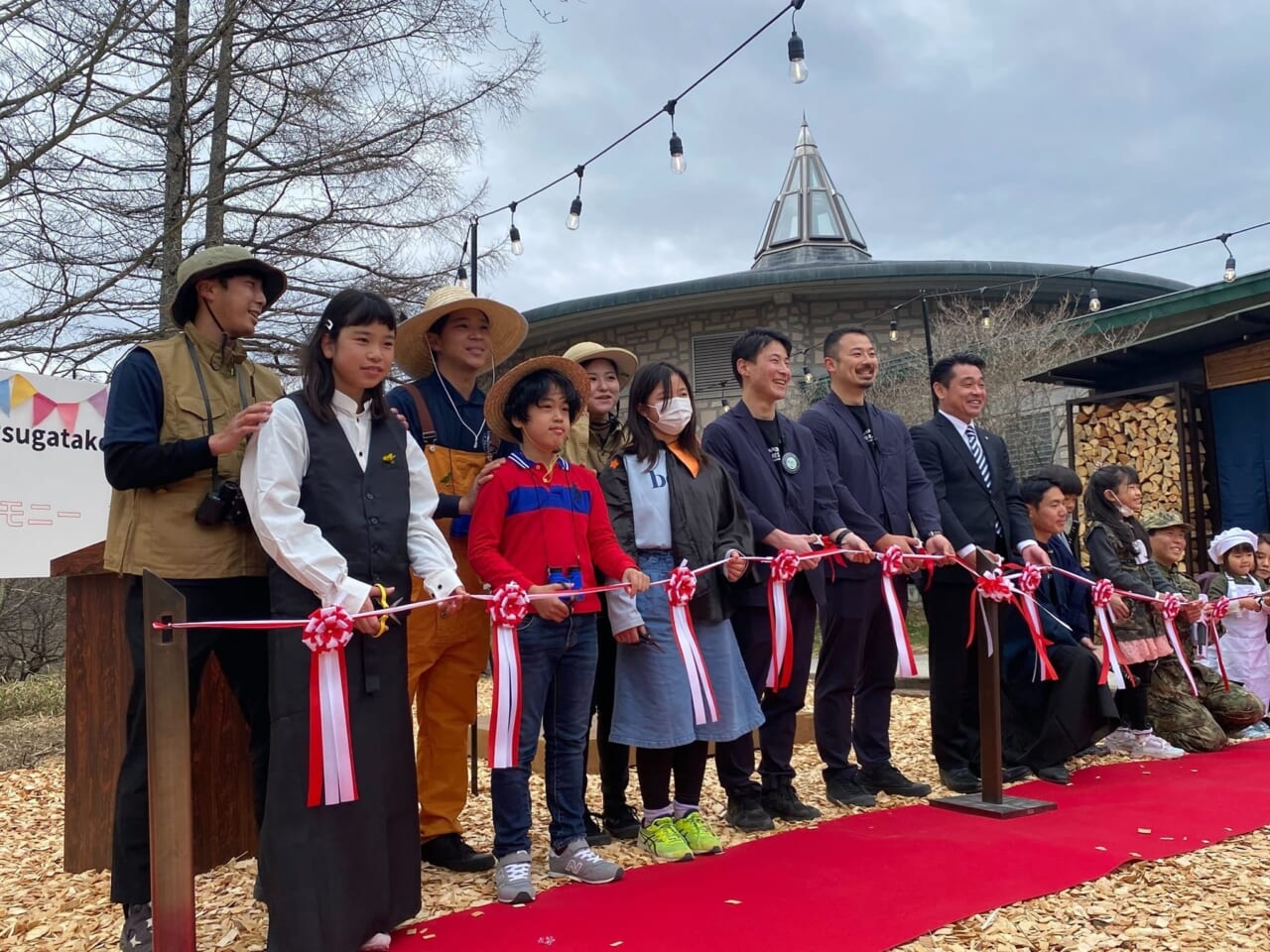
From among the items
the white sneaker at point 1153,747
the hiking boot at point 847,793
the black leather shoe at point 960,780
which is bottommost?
the white sneaker at point 1153,747

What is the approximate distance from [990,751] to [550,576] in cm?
218

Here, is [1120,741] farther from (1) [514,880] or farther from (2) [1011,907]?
(1) [514,880]

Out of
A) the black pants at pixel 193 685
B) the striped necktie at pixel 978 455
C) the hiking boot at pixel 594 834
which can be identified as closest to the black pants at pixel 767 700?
the hiking boot at pixel 594 834

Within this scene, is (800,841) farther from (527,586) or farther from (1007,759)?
(1007,759)

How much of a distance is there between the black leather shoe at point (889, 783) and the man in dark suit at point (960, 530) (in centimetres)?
24

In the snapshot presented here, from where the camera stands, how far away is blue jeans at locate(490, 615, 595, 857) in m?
3.11

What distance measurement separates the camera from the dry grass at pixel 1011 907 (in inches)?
106

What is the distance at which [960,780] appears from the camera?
450 cm

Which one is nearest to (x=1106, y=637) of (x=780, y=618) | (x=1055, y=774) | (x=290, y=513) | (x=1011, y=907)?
(x=1055, y=774)

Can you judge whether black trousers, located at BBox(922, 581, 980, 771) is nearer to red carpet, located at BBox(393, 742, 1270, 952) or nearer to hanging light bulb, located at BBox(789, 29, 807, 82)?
red carpet, located at BBox(393, 742, 1270, 952)

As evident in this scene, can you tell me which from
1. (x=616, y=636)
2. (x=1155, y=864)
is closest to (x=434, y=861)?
(x=616, y=636)

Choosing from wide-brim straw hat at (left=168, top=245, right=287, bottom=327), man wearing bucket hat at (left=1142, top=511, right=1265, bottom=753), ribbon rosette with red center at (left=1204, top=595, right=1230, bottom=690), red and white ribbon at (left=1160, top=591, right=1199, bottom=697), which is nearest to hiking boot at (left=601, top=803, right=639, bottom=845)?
wide-brim straw hat at (left=168, top=245, right=287, bottom=327)

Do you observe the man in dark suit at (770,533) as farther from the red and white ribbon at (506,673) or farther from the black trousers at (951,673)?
the red and white ribbon at (506,673)

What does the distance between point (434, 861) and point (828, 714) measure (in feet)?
6.01
